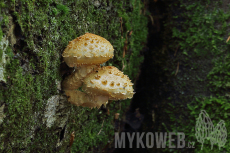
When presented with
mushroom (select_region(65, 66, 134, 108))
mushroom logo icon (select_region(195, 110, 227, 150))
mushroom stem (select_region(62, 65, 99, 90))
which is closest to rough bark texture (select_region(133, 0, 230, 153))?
mushroom logo icon (select_region(195, 110, 227, 150))

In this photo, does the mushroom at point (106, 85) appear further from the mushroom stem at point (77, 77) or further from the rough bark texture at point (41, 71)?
the rough bark texture at point (41, 71)

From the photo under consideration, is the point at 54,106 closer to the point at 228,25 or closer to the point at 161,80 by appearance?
the point at 161,80

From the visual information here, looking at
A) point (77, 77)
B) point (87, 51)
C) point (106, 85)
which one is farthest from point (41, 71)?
point (106, 85)

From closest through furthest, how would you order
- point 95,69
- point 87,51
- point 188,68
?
point 87,51 < point 95,69 < point 188,68

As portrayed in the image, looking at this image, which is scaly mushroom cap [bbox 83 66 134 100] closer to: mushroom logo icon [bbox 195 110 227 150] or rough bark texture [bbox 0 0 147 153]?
rough bark texture [bbox 0 0 147 153]

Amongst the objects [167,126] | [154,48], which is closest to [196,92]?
[167,126]

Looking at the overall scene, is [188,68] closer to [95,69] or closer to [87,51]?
[95,69]
